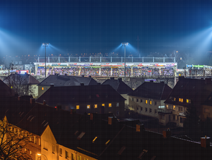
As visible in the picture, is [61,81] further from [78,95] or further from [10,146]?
[10,146]

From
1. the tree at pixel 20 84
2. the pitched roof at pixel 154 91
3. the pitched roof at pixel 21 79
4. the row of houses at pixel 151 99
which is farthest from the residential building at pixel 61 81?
the row of houses at pixel 151 99

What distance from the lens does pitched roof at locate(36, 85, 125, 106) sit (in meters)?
46.4

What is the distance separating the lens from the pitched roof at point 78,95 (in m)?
46.4

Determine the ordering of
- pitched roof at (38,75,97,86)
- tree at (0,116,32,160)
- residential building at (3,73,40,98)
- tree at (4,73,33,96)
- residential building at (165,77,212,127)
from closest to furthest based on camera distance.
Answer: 1. tree at (0,116,32,160)
2. residential building at (165,77,212,127)
3. pitched roof at (38,75,97,86)
4. tree at (4,73,33,96)
5. residential building at (3,73,40,98)

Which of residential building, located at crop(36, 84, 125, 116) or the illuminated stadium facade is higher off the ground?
the illuminated stadium facade

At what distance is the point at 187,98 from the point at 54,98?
22.3 metres

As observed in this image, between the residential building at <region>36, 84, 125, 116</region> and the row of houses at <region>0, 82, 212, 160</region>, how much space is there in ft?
44.5

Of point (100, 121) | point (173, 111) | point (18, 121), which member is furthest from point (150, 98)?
point (100, 121)

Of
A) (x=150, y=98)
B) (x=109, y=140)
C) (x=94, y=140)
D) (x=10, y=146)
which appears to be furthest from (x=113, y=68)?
(x=10, y=146)

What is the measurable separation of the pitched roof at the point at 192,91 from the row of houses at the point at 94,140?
25118mm

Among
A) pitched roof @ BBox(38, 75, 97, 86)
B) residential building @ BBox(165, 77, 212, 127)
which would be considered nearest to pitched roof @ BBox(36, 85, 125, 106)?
residential building @ BBox(165, 77, 212, 127)

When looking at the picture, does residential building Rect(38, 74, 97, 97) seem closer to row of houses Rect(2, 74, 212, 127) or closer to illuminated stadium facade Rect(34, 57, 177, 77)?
row of houses Rect(2, 74, 212, 127)

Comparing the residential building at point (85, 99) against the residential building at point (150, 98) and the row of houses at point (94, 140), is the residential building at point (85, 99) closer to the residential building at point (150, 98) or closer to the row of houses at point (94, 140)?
the residential building at point (150, 98)

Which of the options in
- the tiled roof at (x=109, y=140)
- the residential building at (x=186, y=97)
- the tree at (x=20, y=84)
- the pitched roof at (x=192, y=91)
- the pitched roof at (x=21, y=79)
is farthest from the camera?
the pitched roof at (x=21, y=79)
